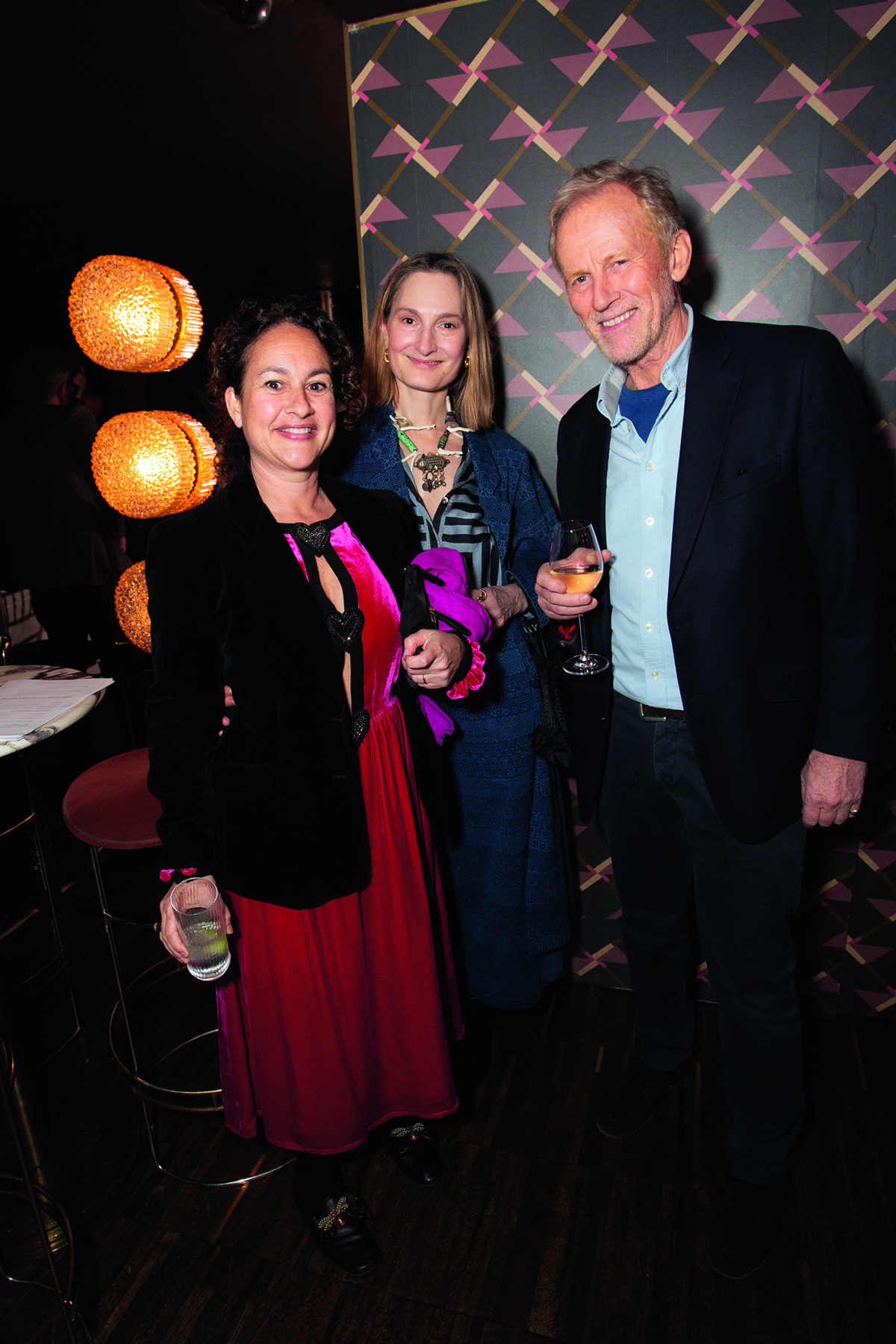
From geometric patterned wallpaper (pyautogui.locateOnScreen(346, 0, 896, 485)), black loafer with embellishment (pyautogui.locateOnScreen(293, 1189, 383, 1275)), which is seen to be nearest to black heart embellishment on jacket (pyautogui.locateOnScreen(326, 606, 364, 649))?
geometric patterned wallpaper (pyautogui.locateOnScreen(346, 0, 896, 485))

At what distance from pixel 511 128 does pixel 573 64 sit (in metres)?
0.21

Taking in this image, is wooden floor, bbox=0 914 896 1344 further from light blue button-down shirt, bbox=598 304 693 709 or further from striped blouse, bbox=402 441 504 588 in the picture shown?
striped blouse, bbox=402 441 504 588

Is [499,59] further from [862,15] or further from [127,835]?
[127,835]

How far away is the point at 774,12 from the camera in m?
1.85

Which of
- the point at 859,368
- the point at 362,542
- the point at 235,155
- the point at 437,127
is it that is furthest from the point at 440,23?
the point at 235,155

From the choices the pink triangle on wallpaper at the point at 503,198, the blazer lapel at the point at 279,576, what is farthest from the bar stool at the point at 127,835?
the pink triangle on wallpaper at the point at 503,198

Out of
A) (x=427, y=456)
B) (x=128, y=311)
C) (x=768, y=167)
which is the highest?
(x=768, y=167)

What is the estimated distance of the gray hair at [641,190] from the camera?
1.53 meters

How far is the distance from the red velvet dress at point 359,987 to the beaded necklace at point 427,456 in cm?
43

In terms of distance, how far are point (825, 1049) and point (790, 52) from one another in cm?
268

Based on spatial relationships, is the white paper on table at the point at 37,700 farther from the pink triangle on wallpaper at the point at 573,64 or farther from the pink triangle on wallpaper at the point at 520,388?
the pink triangle on wallpaper at the point at 573,64

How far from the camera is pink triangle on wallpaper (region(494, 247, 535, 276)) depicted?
7.04ft

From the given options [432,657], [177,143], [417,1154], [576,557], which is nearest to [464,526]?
[576,557]

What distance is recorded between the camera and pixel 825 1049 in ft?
7.43
